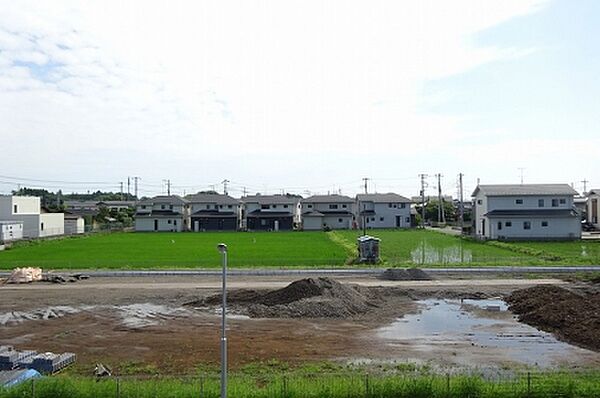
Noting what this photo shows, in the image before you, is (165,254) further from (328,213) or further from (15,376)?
(328,213)

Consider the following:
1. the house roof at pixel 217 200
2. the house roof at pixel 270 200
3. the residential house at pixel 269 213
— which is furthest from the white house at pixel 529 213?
the house roof at pixel 217 200

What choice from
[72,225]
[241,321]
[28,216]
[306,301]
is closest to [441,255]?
[306,301]

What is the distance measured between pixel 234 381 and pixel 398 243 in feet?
146

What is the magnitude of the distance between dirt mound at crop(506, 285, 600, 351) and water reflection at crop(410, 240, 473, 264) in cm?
1326

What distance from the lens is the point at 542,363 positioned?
57.2ft

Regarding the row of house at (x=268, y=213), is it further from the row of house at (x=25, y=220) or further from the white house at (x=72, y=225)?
the row of house at (x=25, y=220)

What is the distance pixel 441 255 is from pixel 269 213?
145 ft

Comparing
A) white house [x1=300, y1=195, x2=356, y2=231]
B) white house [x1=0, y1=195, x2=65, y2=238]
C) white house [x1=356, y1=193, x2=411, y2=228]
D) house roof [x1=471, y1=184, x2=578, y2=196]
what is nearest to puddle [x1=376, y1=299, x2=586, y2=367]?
house roof [x1=471, y1=184, x2=578, y2=196]

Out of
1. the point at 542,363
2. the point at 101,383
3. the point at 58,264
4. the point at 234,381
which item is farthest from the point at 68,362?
the point at 58,264

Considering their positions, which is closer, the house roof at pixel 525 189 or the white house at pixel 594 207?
the house roof at pixel 525 189

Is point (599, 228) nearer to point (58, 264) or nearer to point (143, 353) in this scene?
point (58, 264)

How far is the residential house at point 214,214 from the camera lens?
8644 cm

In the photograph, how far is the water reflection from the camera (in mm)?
41981

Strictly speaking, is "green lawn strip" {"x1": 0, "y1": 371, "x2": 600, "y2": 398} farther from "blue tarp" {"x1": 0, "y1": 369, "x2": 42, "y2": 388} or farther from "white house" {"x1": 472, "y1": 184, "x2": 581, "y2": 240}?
"white house" {"x1": 472, "y1": 184, "x2": 581, "y2": 240}
